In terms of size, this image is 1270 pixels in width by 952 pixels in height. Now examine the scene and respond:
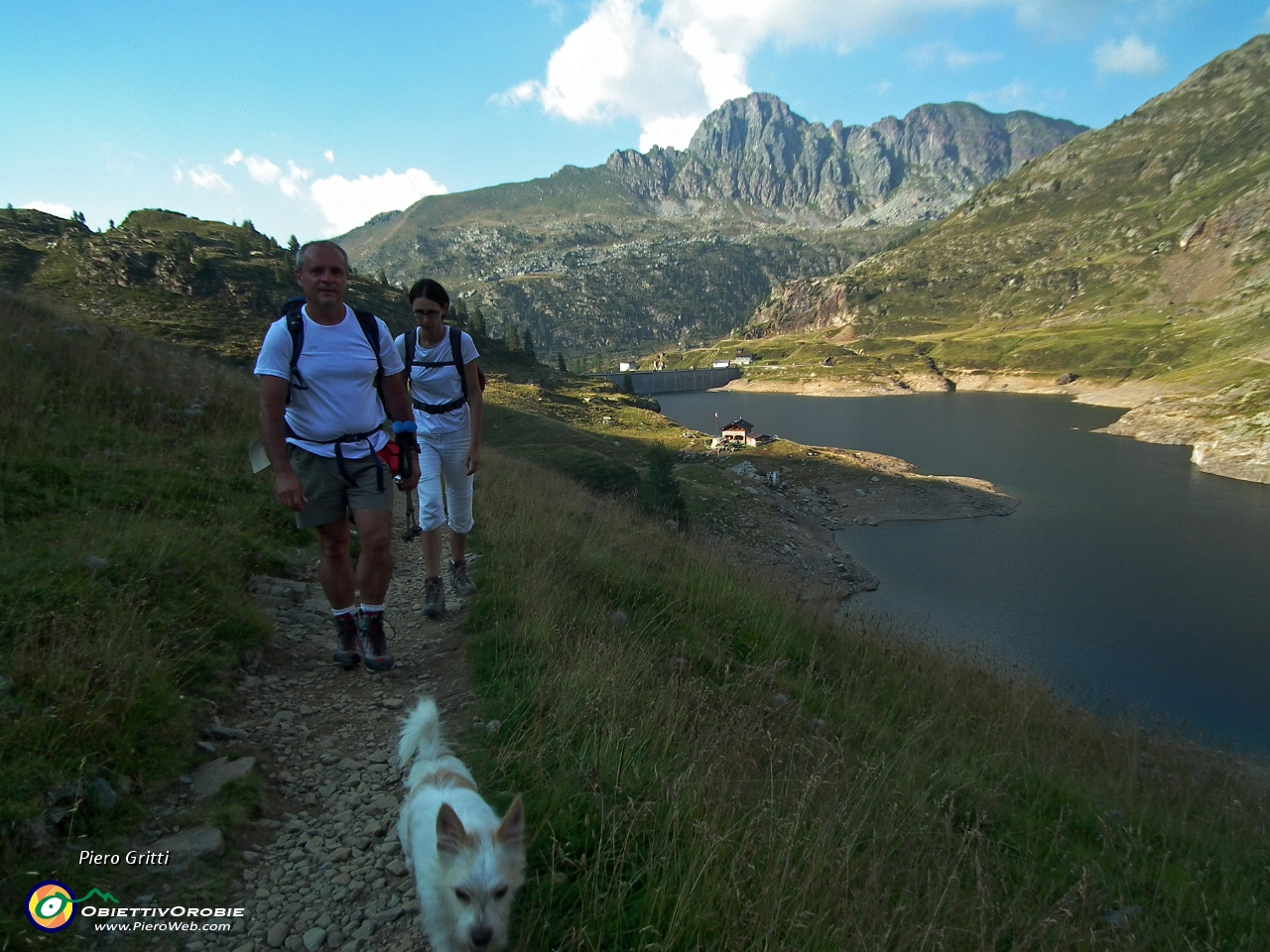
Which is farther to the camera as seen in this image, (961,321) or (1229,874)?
(961,321)

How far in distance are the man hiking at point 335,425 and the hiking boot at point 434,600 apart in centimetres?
88

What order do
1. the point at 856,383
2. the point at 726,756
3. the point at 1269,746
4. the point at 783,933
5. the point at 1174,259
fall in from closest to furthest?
the point at 783,933 → the point at 726,756 → the point at 1269,746 → the point at 856,383 → the point at 1174,259

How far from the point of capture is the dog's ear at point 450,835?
2045 mm

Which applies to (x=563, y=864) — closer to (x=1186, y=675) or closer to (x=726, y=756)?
(x=726, y=756)

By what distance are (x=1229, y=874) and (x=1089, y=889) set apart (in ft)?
4.86

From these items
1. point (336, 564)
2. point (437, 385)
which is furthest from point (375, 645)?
point (437, 385)

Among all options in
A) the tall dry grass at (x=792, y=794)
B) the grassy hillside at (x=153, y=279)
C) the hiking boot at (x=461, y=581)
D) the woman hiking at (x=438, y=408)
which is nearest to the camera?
the tall dry grass at (x=792, y=794)

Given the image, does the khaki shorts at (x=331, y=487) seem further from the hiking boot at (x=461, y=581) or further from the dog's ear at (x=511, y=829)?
the dog's ear at (x=511, y=829)

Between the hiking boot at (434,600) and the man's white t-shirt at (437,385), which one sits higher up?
the man's white t-shirt at (437,385)

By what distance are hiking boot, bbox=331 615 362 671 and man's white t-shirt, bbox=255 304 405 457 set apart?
3.73ft

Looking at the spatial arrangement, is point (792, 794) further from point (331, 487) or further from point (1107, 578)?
point (1107, 578)

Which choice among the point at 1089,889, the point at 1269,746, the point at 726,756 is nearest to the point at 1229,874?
the point at 1089,889

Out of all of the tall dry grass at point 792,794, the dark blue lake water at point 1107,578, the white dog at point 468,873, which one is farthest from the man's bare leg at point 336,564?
the dark blue lake water at point 1107,578

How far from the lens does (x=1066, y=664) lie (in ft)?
69.4
